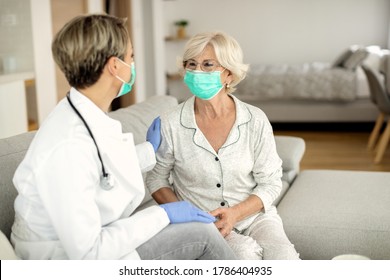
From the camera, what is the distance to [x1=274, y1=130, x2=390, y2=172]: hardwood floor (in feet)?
14.7

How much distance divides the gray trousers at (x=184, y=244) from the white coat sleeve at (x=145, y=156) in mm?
261

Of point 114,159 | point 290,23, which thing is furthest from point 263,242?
point 290,23

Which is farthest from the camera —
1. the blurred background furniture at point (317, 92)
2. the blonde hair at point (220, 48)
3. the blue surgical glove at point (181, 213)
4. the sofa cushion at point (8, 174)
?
the blurred background furniture at point (317, 92)

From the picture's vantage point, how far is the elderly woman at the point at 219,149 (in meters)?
1.81

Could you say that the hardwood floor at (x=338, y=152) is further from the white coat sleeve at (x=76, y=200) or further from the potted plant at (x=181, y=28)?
the white coat sleeve at (x=76, y=200)

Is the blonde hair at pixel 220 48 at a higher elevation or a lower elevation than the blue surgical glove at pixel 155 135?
higher

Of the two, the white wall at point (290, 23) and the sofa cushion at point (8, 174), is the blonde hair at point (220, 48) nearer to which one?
the sofa cushion at point (8, 174)

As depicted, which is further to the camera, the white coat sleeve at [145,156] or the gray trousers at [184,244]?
the white coat sleeve at [145,156]

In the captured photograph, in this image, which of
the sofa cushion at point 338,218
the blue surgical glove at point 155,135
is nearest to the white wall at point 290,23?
the sofa cushion at point 338,218

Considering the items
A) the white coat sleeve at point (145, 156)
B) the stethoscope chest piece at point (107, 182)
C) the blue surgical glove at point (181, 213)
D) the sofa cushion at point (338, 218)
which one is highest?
the stethoscope chest piece at point (107, 182)

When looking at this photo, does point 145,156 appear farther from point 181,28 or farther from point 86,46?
point 181,28

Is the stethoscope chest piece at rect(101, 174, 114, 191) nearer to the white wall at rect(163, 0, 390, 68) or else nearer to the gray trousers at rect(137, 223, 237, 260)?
the gray trousers at rect(137, 223, 237, 260)

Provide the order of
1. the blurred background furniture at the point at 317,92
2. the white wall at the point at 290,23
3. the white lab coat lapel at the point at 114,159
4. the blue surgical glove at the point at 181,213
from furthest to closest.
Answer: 1. the white wall at the point at 290,23
2. the blurred background furniture at the point at 317,92
3. the blue surgical glove at the point at 181,213
4. the white lab coat lapel at the point at 114,159

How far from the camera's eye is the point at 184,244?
137 centimetres
